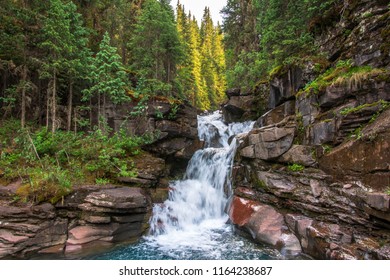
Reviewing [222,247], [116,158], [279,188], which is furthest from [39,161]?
[279,188]

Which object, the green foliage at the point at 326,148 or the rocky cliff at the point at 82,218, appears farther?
the green foliage at the point at 326,148

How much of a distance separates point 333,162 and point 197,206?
726cm

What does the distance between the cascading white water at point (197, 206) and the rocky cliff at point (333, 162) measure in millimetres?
1179

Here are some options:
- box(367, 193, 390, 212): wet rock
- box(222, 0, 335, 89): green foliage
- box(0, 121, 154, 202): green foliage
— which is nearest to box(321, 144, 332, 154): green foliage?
box(367, 193, 390, 212): wet rock

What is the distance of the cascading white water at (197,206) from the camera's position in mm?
9969

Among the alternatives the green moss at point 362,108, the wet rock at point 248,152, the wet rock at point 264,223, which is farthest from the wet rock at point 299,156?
the wet rock at point 264,223

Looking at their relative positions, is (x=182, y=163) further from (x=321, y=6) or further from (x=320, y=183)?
(x=321, y=6)

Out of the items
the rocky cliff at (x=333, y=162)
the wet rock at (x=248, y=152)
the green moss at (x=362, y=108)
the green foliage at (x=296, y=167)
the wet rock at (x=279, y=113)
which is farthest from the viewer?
the wet rock at (x=279, y=113)

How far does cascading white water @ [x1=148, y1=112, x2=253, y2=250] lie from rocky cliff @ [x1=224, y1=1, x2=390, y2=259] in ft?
3.87

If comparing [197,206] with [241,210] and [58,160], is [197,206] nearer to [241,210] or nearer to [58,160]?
[241,210]

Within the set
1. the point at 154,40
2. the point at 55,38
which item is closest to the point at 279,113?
the point at 154,40

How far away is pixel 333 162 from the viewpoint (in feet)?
25.9

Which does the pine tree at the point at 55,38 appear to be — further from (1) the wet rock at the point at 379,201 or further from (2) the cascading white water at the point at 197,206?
(1) the wet rock at the point at 379,201

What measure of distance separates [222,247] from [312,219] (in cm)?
359
